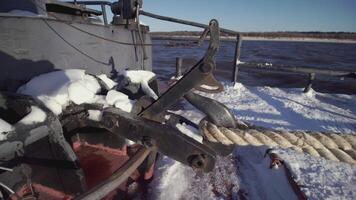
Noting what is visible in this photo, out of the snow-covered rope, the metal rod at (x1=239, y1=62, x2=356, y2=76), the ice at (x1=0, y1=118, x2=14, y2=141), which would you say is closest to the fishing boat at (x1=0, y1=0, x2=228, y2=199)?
the ice at (x1=0, y1=118, x2=14, y2=141)

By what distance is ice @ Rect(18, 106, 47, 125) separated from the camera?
1926 mm

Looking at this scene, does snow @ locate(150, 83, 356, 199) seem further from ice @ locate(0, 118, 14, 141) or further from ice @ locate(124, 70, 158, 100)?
ice @ locate(0, 118, 14, 141)

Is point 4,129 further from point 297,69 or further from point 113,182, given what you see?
point 297,69

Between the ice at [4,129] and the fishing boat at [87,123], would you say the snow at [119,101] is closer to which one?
the fishing boat at [87,123]

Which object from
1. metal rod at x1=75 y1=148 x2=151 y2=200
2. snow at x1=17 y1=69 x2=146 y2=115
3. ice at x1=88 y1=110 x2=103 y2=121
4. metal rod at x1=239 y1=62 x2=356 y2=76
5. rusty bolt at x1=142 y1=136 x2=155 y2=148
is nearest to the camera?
metal rod at x1=75 y1=148 x2=151 y2=200

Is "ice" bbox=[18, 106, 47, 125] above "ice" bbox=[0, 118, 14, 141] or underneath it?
above

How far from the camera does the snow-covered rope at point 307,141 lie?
2.06 m

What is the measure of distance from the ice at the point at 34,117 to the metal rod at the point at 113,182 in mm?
676

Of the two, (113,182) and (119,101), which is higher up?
(119,101)

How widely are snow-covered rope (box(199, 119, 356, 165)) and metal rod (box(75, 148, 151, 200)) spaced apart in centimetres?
69

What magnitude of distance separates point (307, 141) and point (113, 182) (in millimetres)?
1366

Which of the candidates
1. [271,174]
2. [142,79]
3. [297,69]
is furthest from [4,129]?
[297,69]

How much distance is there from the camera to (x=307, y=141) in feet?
6.84

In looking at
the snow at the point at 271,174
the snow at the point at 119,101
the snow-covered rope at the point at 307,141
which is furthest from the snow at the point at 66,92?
the snow at the point at 271,174
